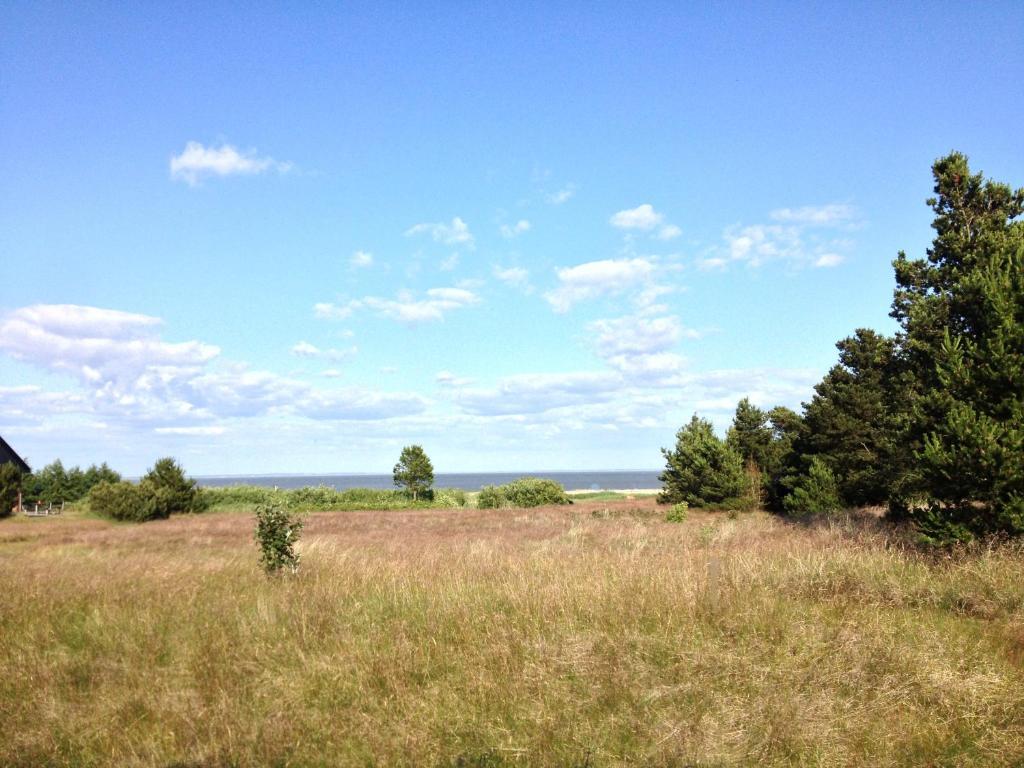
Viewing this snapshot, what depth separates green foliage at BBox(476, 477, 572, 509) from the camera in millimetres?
43750

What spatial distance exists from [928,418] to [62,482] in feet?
205

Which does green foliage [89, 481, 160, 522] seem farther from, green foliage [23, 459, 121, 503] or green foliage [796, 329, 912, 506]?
green foliage [796, 329, 912, 506]

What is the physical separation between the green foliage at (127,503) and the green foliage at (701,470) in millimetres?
31034

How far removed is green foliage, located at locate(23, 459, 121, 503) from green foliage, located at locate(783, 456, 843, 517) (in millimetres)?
53659

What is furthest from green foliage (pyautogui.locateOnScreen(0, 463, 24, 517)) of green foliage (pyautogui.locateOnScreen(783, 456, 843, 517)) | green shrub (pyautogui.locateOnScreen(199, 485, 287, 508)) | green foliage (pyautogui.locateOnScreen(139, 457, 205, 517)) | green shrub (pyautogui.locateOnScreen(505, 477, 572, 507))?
green foliage (pyautogui.locateOnScreen(783, 456, 843, 517))

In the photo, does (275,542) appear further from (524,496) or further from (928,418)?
(524,496)

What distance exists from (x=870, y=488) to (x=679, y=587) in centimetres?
2243

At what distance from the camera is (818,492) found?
2584 centimetres

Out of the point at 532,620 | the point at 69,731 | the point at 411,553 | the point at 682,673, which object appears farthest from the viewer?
the point at 411,553

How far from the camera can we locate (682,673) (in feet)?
18.0

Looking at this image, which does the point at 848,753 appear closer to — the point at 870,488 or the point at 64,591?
the point at 64,591

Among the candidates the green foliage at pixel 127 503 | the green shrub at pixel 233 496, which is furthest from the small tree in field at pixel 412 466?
the green foliage at pixel 127 503

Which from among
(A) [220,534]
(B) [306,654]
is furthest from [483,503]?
(B) [306,654]

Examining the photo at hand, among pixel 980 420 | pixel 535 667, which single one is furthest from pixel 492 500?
pixel 535 667
